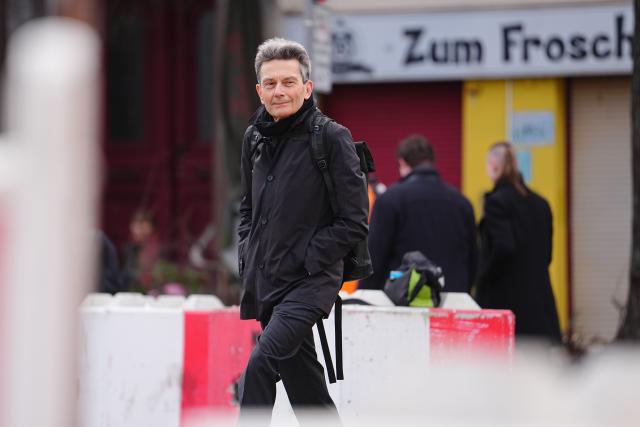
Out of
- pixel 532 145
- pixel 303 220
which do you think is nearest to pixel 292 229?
pixel 303 220

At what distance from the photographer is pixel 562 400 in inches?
62.1

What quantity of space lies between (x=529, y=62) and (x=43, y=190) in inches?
438

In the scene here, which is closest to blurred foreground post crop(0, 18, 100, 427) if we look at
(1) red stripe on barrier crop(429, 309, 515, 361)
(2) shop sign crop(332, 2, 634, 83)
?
(1) red stripe on barrier crop(429, 309, 515, 361)

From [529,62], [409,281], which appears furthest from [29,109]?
[529,62]

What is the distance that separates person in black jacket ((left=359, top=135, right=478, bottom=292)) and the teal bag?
0.84 meters

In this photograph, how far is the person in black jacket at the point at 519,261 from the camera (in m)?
8.30

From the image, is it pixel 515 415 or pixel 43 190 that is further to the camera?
pixel 515 415

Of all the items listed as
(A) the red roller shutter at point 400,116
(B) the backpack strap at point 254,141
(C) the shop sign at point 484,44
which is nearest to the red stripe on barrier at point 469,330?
(B) the backpack strap at point 254,141

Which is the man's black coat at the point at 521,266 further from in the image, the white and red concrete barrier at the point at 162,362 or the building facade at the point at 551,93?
the building facade at the point at 551,93

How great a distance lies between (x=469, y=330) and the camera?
20.3 ft

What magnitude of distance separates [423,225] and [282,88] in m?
2.63

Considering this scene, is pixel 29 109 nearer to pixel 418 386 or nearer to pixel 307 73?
pixel 418 386

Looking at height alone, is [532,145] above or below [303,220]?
above

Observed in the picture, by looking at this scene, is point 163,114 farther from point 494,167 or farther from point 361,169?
point 361,169
